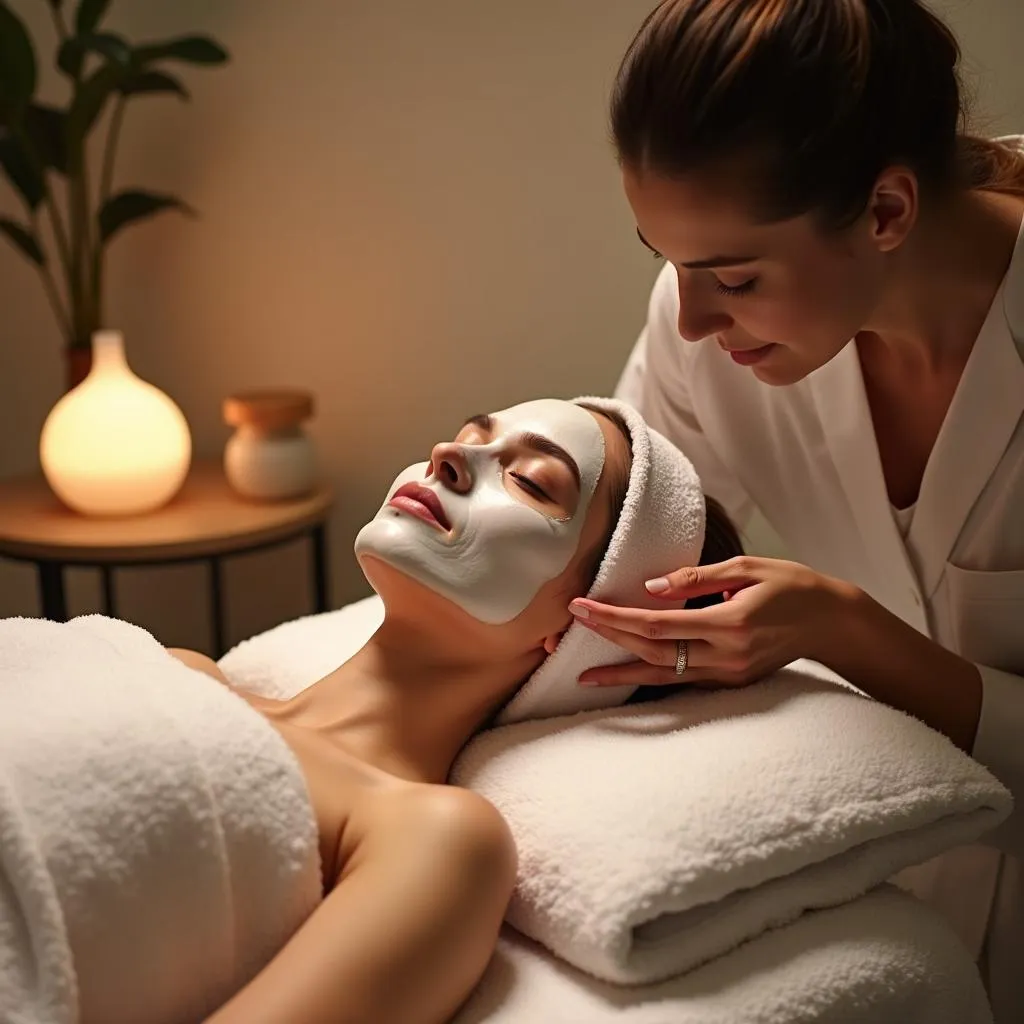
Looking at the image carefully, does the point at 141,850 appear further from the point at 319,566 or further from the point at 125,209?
the point at 125,209

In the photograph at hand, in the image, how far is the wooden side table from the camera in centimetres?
190

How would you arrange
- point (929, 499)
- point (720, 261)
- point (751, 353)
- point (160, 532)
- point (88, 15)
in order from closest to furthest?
point (720, 261) < point (751, 353) < point (929, 499) < point (160, 532) < point (88, 15)

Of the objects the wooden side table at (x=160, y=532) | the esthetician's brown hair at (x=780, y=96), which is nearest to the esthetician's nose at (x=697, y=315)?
the esthetician's brown hair at (x=780, y=96)

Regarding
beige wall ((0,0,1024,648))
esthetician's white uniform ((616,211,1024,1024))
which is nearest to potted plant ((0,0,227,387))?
beige wall ((0,0,1024,648))

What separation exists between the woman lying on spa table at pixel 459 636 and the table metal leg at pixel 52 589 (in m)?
0.82

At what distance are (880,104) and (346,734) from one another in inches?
29.2

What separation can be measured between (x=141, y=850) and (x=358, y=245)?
1541mm

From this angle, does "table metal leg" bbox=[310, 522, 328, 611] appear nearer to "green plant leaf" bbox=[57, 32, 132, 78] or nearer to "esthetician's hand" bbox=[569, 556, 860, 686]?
"green plant leaf" bbox=[57, 32, 132, 78]

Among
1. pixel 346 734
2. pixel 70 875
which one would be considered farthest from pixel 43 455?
pixel 70 875

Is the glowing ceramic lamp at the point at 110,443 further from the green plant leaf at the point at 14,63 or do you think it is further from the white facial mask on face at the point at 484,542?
the white facial mask on face at the point at 484,542

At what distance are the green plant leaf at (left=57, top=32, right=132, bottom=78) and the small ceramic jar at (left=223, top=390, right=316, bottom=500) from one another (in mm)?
571

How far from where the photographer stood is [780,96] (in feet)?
3.42

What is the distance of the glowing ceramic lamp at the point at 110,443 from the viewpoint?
6.48ft

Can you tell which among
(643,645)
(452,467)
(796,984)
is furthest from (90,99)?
(796,984)
